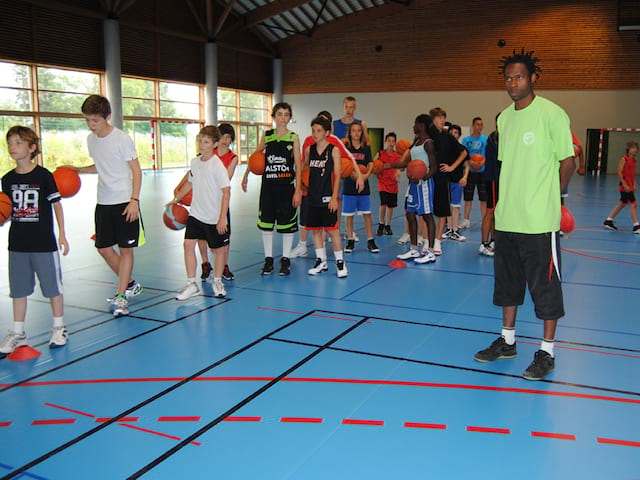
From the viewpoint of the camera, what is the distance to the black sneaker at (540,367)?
3.69 meters

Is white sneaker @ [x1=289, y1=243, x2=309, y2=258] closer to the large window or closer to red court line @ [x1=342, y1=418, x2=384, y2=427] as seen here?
red court line @ [x1=342, y1=418, x2=384, y2=427]

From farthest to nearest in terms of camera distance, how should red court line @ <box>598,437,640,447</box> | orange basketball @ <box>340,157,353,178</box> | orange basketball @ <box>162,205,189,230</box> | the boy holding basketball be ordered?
orange basketball @ <box>340,157,353,178</box>
orange basketball @ <box>162,205,189,230</box>
the boy holding basketball
red court line @ <box>598,437,640,447</box>

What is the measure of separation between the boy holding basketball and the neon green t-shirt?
3087mm

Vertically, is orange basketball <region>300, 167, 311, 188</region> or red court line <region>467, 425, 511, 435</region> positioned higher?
orange basketball <region>300, 167, 311, 188</region>

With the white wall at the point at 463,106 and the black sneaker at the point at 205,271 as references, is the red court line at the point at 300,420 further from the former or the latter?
the white wall at the point at 463,106

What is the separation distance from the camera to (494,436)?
298 cm

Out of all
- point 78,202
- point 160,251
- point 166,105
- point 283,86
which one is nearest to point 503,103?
point 283,86

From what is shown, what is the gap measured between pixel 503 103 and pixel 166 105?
14736mm

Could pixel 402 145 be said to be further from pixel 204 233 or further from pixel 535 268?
pixel 535 268

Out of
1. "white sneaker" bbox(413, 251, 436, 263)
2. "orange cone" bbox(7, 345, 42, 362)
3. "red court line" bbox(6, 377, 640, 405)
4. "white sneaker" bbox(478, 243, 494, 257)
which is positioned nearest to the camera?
"red court line" bbox(6, 377, 640, 405)

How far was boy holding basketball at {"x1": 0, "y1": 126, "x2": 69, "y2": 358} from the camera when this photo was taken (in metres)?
4.08

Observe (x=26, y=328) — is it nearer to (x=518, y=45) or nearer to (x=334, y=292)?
(x=334, y=292)

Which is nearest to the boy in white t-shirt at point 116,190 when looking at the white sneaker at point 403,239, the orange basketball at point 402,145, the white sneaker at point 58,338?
the white sneaker at point 58,338

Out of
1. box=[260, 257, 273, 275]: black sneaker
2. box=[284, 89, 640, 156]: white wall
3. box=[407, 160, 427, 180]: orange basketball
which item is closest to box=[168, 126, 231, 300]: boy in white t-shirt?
box=[260, 257, 273, 275]: black sneaker
